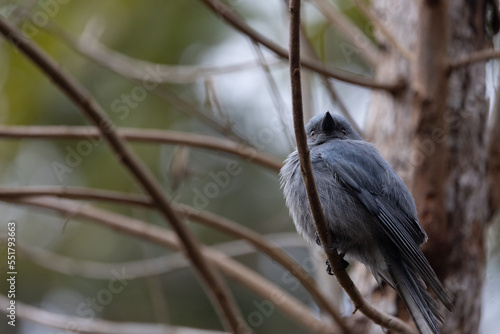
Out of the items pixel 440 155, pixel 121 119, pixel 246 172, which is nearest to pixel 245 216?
pixel 246 172

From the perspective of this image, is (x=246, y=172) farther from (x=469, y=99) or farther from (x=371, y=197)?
(x=371, y=197)

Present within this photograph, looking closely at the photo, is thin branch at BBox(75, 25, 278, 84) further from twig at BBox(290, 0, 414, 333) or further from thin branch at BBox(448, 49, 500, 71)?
twig at BBox(290, 0, 414, 333)

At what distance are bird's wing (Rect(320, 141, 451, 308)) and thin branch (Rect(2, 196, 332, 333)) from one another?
1056 millimetres

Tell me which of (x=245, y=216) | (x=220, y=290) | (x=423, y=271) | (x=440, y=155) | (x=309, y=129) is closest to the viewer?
(x=423, y=271)

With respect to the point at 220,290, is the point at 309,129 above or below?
above

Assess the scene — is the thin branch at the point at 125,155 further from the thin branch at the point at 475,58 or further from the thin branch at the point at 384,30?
the thin branch at the point at 475,58

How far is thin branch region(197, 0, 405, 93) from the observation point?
3672 mm

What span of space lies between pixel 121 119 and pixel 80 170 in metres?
0.89

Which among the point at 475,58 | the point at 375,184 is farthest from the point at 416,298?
the point at 475,58

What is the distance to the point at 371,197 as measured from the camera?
11.3ft

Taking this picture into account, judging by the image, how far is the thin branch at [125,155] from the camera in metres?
3.22

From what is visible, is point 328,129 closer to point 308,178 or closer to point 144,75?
point 308,178

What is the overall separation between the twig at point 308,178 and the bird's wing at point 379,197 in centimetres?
37

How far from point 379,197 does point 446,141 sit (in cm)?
95
